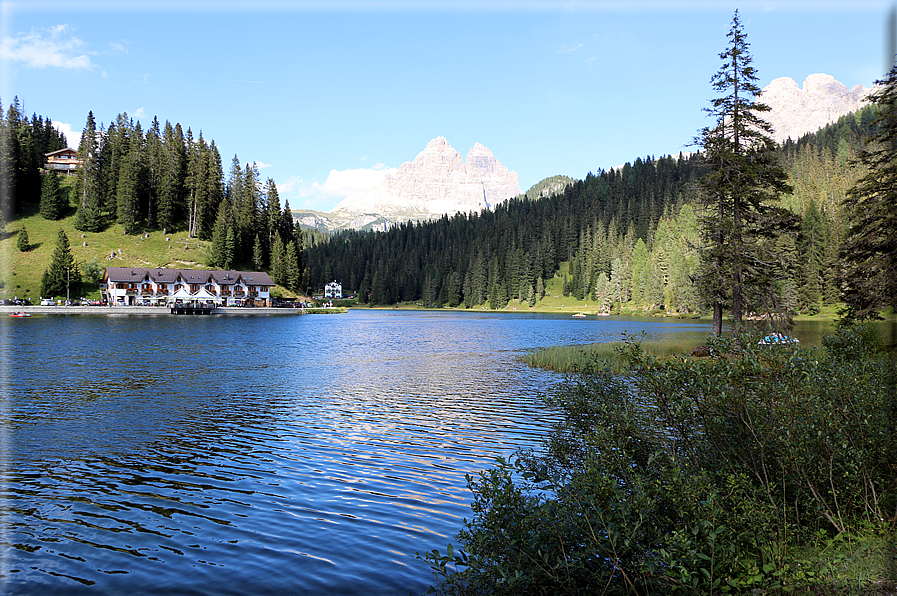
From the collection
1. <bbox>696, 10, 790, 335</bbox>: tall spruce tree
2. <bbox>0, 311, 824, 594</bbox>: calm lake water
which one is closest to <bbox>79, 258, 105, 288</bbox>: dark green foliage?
<bbox>0, 311, 824, 594</bbox>: calm lake water

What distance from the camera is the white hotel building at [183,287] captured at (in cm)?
13525

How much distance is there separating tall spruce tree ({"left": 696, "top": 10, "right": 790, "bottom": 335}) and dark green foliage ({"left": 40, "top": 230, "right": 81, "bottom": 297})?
13650cm

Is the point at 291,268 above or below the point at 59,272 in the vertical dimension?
above

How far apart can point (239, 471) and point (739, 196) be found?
135ft

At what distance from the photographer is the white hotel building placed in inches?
5325

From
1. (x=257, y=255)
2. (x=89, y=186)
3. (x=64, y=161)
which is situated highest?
(x=64, y=161)

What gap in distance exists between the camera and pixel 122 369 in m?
38.8

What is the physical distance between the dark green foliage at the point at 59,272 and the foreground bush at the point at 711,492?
14571 cm

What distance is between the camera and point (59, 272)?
124000mm

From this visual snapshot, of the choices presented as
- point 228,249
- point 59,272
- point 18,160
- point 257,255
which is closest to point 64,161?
point 18,160

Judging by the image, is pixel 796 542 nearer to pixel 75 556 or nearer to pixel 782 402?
pixel 782 402

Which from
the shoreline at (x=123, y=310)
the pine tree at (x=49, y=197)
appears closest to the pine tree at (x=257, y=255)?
the shoreline at (x=123, y=310)

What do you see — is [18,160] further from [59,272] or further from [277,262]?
[277,262]

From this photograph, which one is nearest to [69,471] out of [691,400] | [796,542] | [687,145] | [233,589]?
[233,589]
